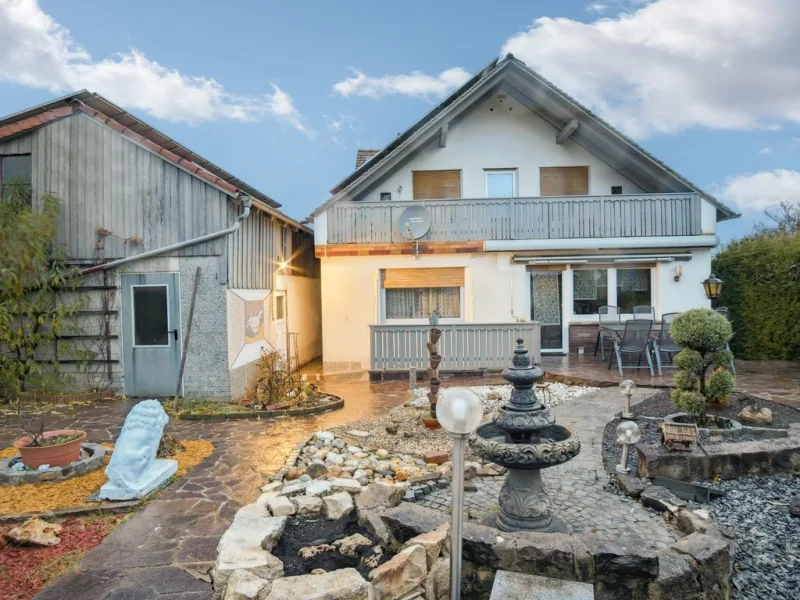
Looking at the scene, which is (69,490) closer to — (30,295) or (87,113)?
(30,295)

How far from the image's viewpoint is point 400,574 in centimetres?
293

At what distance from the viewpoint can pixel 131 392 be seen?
362 inches

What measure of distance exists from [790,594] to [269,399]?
715 centimetres

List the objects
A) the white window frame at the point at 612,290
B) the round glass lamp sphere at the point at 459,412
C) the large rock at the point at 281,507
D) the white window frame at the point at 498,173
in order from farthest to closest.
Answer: the white window frame at the point at 498,173 < the white window frame at the point at 612,290 < the large rock at the point at 281,507 < the round glass lamp sphere at the point at 459,412

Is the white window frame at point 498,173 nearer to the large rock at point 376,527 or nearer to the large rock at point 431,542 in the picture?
the large rock at point 376,527

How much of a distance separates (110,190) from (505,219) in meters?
8.90

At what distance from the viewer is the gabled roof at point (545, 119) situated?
12102mm

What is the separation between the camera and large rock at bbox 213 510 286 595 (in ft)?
10.1

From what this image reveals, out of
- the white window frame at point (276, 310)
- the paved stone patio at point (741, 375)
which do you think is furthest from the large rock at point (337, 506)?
the white window frame at point (276, 310)

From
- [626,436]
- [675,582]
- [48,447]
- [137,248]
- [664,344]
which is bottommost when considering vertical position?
[675,582]

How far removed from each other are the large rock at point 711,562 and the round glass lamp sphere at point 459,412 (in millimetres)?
1789

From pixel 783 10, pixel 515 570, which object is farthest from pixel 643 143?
pixel 515 570

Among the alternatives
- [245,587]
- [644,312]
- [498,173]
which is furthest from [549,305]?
[245,587]

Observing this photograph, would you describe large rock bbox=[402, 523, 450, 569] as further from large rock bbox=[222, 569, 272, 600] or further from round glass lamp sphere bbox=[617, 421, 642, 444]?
round glass lamp sphere bbox=[617, 421, 642, 444]
